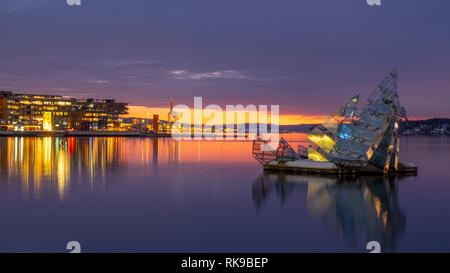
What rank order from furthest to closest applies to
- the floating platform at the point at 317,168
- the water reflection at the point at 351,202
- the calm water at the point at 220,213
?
1. the floating platform at the point at 317,168
2. the water reflection at the point at 351,202
3. the calm water at the point at 220,213

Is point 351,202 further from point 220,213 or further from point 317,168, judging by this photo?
point 317,168

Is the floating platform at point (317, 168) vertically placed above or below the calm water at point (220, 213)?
above

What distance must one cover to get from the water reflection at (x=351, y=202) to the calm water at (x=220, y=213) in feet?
0.22

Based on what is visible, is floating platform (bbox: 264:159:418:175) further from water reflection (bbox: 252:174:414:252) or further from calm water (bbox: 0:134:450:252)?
calm water (bbox: 0:134:450:252)

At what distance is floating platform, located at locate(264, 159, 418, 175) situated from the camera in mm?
42662

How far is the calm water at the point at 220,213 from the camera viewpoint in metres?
19.1

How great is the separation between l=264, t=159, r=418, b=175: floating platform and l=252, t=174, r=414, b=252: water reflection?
1.49m

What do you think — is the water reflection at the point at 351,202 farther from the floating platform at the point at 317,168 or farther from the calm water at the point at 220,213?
the floating platform at the point at 317,168

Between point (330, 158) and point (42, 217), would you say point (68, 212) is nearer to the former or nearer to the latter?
point (42, 217)

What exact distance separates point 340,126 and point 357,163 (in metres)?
6.09

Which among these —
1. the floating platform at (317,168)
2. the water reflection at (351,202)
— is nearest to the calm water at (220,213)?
the water reflection at (351,202)

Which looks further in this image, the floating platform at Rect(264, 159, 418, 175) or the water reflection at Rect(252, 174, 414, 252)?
the floating platform at Rect(264, 159, 418, 175)

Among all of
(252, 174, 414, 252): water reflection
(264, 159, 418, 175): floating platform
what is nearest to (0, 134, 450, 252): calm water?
(252, 174, 414, 252): water reflection
